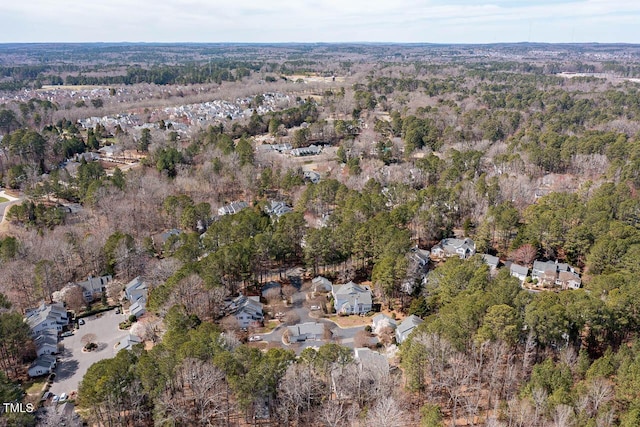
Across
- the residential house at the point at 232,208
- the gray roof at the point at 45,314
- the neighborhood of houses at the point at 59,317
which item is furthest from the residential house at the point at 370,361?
the residential house at the point at 232,208

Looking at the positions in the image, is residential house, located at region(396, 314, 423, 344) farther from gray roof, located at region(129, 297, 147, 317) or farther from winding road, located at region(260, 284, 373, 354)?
gray roof, located at region(129, 297, 147, 317)

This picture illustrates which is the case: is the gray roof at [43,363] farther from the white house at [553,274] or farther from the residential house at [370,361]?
the white house at [553,274]

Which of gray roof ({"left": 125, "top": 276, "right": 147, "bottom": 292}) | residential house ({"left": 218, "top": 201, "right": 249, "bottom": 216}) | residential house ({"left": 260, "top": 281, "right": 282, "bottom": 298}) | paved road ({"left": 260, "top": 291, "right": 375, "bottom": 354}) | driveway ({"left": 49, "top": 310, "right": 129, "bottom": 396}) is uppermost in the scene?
residential house ({"left": 218, "top": 201, "right": 249, "bottom": 216})

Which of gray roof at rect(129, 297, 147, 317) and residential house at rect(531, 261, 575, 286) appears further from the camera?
residential house at rect(531, 261, 575, 286)

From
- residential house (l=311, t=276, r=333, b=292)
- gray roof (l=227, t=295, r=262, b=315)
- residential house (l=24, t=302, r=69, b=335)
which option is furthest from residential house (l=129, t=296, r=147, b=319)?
residential house (l=311, t=276, r=333, b=292)

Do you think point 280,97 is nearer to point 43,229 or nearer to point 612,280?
point 43,229

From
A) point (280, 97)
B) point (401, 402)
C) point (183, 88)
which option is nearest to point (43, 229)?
point (401, 402)

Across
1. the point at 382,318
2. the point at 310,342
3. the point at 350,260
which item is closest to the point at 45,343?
the point at 310,342

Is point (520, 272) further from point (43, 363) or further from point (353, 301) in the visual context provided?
point (43, 363)
